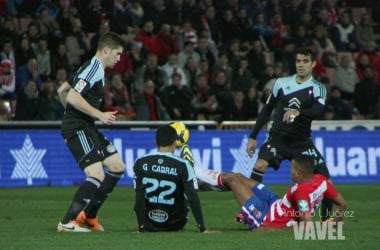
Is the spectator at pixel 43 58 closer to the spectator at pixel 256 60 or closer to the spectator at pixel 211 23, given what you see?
the spectator at pixel 211 23

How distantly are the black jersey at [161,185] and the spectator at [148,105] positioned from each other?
36.9ft

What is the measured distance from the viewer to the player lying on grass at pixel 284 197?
1062 centimetres

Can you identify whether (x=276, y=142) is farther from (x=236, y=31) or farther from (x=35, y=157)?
(x=236, y=31)

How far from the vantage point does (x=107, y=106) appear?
21.8 metres

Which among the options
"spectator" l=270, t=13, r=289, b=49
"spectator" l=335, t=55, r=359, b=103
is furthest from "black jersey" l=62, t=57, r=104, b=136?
"spectator" l=270, t=13, r=289, b=49

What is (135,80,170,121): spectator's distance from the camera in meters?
22.2

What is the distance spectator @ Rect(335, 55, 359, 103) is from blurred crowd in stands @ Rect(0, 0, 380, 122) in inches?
1.0

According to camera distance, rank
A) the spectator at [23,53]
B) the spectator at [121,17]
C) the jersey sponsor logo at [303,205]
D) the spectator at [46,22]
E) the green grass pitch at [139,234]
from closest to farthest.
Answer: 1. the green grass pitch at [139,234]
2. the jersey sponsor logo at [303,205]
3. the spectator at [23,53]
4. the spectator at [46,22]
5. the spectator at [121,17]

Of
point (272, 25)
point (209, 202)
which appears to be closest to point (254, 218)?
point (209, 202)

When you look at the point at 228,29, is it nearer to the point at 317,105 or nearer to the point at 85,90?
→ the point at 317,105

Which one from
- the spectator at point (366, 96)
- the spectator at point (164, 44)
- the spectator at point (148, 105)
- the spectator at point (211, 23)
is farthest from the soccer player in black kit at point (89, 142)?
the spectator at point (366, 96)

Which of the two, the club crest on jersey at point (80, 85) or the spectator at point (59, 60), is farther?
the spectator at point (59, 60)

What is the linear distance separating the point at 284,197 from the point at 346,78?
49.6 feet

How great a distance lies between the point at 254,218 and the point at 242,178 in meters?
0.55
